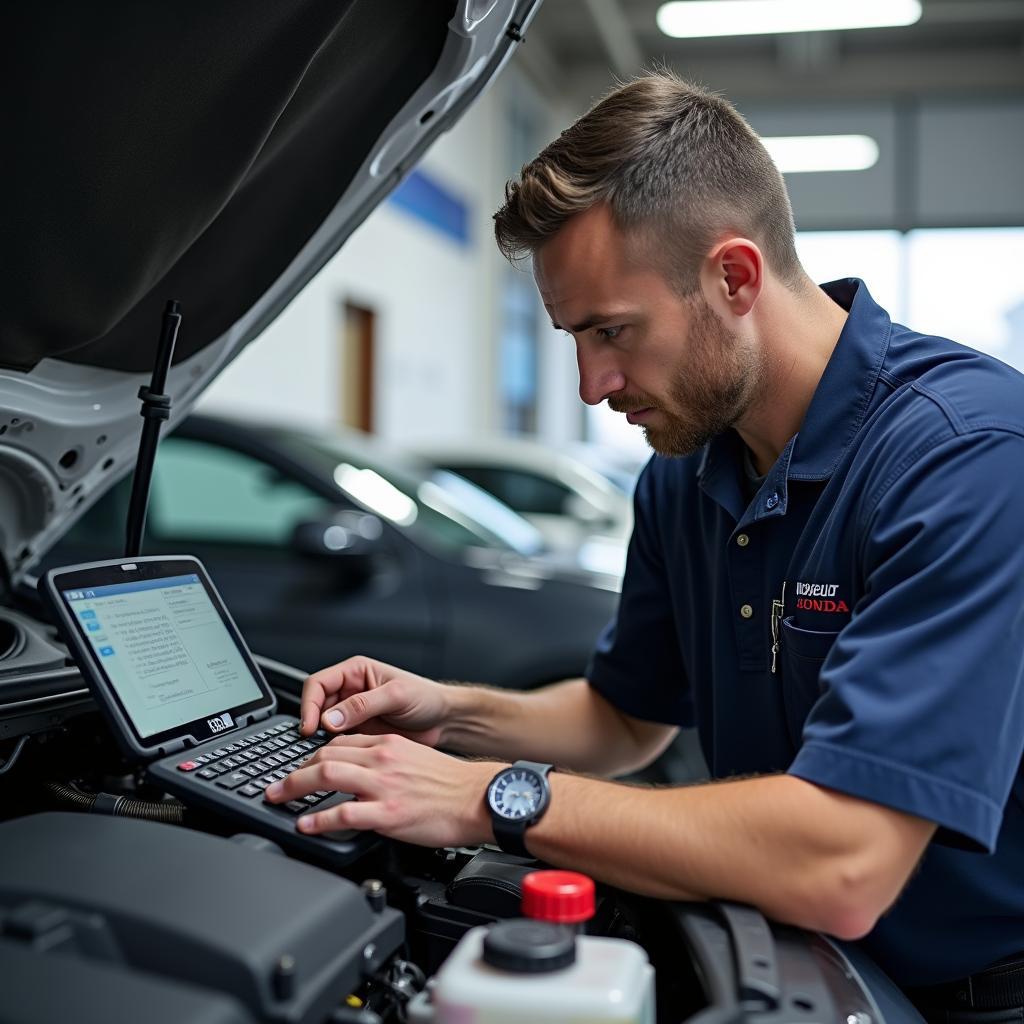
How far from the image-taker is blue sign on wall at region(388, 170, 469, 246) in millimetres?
8672

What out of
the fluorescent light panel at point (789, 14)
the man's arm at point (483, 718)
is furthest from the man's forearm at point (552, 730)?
the fluorescent light panel at point (789, 14)

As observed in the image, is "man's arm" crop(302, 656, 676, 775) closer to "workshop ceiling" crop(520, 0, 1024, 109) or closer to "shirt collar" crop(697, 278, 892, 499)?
"shirt collar" crop(697, 278, 892, 499)

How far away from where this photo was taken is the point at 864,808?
3.08 feet

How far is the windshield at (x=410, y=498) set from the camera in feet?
11.0

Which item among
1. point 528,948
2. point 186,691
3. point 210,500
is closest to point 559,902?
point 528,948

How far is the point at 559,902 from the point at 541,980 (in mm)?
88

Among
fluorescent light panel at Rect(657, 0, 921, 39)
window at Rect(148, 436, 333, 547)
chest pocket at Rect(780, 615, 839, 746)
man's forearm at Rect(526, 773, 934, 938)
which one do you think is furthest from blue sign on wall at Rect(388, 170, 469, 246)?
man's forearm at Rect(526, 773, 934, 938)

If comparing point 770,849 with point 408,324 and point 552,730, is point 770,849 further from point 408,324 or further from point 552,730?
point 408,324

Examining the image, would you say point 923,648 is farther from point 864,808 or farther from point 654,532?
point 654,532

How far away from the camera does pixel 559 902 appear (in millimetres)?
843

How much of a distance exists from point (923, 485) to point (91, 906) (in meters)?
0.78

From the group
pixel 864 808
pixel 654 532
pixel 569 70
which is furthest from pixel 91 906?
pixel 569 70

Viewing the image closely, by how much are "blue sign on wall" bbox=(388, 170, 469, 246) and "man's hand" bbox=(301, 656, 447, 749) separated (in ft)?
23.9

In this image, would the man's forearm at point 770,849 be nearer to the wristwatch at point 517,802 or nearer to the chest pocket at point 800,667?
the wristwatch at point 517,802
